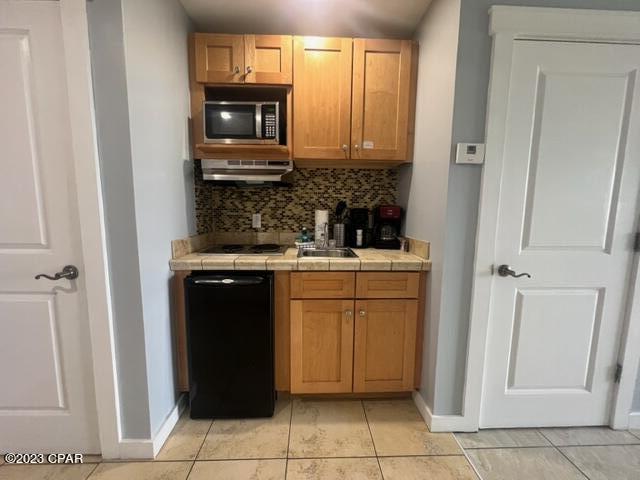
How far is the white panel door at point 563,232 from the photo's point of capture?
1404mm

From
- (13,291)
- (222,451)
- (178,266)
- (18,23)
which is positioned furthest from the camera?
(178,266)

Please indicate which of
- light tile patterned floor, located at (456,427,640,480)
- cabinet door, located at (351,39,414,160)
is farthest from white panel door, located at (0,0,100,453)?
light tile patterned floor, located at (456,427,640,480)

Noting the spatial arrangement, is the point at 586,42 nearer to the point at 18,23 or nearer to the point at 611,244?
the point at 611,244

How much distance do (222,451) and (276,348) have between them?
56 cm

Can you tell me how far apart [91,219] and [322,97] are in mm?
1462

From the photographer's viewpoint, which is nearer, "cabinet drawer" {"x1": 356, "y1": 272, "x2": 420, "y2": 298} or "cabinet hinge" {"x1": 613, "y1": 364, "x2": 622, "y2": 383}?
"cabinet hinge" {"x1": 613, "y1": 364, "x2": 622, "y2": 383}

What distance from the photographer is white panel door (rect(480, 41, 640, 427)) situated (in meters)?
1.40

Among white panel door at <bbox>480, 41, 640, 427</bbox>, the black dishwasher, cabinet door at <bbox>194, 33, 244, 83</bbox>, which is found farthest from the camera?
cabinet door at <bbox>194, 33, 244, 83</bbox>

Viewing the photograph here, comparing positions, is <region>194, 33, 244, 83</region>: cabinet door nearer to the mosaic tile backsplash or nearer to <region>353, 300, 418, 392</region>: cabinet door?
the mosaic tile backsplash

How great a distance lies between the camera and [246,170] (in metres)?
1.92

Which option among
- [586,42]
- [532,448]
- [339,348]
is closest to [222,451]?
[339,348]

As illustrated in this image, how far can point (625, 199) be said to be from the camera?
1.48 meters

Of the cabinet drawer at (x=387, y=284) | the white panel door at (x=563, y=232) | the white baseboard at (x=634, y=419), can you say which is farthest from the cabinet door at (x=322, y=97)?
the white baseboard at (x=634, y=419)

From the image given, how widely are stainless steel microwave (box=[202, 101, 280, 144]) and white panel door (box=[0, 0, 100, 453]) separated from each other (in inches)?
27.6
